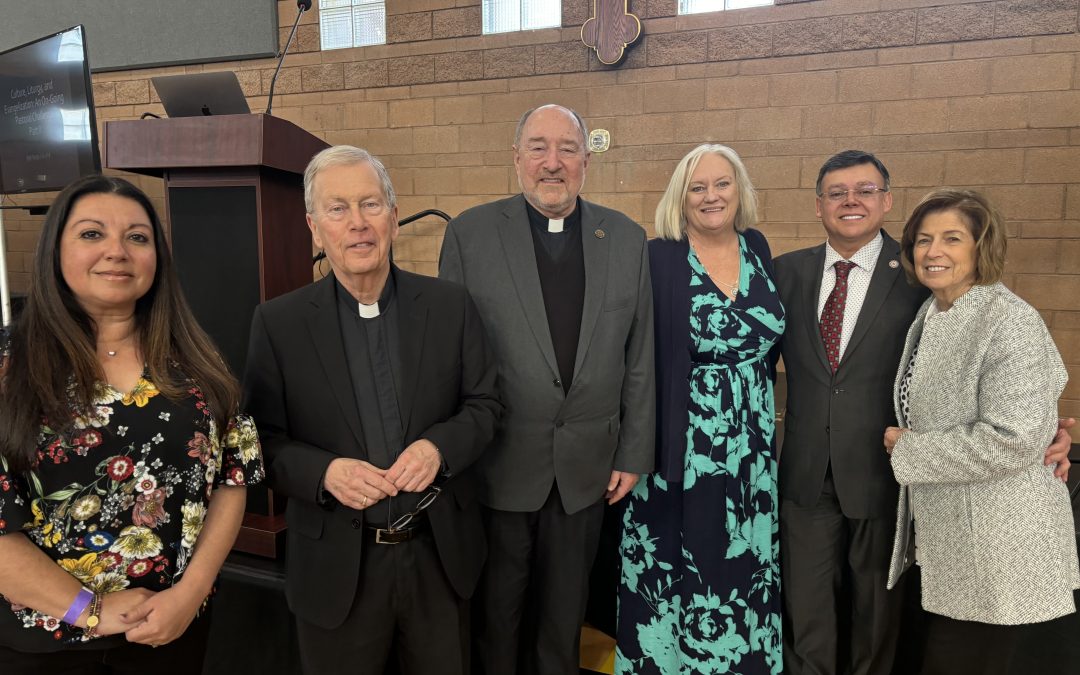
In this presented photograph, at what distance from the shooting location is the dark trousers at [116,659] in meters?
1.10

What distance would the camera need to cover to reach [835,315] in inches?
73.3

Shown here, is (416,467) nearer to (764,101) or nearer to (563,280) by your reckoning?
(563,280)

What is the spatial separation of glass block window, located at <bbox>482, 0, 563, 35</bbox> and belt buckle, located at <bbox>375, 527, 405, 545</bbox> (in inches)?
140

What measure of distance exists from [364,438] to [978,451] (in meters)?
1.38

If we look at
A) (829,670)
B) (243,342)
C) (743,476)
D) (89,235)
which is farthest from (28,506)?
(829,670)

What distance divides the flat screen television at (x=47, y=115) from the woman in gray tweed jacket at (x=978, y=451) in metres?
3.23

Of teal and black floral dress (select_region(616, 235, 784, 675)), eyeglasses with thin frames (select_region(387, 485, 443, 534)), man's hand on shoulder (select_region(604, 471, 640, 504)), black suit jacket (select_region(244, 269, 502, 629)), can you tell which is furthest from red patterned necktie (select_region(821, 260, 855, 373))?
eyeglasses with thin frames (select_region(387, 485, 443, 534))

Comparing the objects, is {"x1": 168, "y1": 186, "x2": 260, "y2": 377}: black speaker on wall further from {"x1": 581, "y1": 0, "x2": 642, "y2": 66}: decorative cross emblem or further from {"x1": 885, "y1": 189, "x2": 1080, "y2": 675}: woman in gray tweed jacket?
{"x1": 581, "y1": 0, "x2": 642, "y2": 66}: decorative cross emblem

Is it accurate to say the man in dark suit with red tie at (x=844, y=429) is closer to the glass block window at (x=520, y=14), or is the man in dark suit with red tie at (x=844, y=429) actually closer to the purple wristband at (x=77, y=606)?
the purple wristband at (x=77, y=606)

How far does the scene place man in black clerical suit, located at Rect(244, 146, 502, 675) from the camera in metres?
1.33

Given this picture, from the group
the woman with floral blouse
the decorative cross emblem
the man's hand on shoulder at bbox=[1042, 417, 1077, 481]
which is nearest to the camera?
the woman with floral blouse

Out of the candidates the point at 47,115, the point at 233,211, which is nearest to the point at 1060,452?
the point at 233,211

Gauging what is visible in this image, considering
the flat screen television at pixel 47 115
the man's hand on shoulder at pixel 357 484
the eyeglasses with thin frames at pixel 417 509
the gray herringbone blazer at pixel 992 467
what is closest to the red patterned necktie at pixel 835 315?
the gray herringbone blazer at pixel 992 467

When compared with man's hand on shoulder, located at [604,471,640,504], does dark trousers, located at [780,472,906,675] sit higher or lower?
lower
